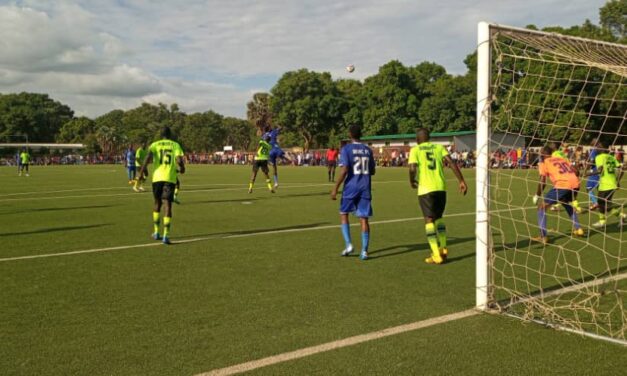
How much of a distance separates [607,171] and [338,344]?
339 inches

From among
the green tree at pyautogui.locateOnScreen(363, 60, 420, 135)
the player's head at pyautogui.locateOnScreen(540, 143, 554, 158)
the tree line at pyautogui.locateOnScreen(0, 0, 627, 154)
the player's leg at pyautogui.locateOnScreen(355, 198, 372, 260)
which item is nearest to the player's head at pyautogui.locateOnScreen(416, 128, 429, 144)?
the player's leg at pyautogui.locateOnScreen(355, 198, 372, 260)

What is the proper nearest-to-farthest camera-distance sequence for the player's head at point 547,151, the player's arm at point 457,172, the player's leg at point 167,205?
the player's arm at point 457,172 < the player's leg at point 167,205 < the player's head at point 547,151

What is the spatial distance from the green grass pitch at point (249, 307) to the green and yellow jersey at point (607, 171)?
2.93 meters

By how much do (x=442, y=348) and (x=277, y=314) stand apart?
169cm

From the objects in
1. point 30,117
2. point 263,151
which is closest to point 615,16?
point 263,151

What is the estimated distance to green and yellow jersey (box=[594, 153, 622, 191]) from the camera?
10352mm

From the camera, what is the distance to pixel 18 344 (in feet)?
13.9

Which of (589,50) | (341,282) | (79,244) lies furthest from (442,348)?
(79,244)

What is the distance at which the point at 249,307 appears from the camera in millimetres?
5277

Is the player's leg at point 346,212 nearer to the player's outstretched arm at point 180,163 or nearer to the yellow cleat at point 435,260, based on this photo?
the yellow cleat at point 435,260

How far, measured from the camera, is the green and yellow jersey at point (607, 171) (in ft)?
34.0

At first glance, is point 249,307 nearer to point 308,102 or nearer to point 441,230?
point 441,230

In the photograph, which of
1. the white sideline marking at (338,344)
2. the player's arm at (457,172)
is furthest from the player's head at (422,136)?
the white sideline marking at (338,344)

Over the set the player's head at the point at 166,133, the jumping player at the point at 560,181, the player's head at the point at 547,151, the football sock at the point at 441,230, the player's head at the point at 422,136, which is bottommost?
the football sock at the point at 441,230
